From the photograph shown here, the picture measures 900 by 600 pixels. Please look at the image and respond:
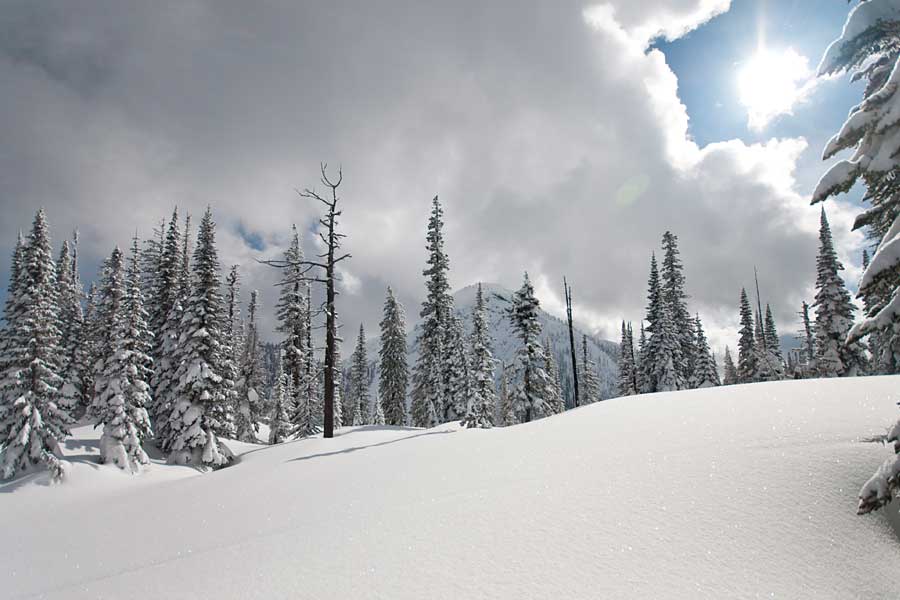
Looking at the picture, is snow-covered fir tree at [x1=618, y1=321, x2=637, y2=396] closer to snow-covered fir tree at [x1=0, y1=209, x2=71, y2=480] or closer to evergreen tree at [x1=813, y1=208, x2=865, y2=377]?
evergreen tree at [x1=813, y1=208, x2=865, y2=377]

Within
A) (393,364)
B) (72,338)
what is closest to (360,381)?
(393,364)

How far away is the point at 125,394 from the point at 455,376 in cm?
2373

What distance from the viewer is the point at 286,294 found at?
43031mm

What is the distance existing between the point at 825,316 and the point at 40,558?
4655 cm

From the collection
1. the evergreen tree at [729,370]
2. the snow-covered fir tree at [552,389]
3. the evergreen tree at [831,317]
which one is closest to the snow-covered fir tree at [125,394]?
the snow-covered fir tree at [552,389]

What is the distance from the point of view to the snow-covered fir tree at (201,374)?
86.1 ft

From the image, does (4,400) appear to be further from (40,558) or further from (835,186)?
(835,186)

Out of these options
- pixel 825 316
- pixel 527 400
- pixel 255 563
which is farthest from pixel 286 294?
pixel 825 316

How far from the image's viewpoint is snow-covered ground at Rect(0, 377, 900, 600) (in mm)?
3744

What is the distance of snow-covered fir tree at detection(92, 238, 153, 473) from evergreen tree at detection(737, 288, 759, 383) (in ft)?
181

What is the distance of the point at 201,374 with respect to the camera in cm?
2673

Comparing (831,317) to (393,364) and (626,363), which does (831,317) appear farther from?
(393,364)

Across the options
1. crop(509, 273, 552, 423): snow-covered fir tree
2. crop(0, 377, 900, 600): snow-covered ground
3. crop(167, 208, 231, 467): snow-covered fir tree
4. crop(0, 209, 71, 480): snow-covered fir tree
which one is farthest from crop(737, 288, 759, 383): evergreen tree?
crop(0, 209, 71, 480): snow-covered fir tree

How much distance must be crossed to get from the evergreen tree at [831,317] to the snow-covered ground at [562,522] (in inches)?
1284
